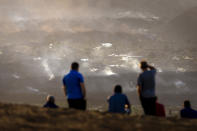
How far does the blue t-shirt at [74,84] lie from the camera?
15234 millimetres

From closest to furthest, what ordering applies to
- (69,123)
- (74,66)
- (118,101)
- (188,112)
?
(69,123) → (74,66) → (118,101) → (188,112)

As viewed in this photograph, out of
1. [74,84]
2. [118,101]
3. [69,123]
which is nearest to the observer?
[69,123]

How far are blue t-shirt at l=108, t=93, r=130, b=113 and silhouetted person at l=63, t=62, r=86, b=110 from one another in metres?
1.52

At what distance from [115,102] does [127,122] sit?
3.89 m

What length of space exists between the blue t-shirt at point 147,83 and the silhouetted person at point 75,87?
104 inches

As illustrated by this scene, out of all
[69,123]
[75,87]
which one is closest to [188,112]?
[75,87]

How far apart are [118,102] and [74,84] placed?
2.39 m

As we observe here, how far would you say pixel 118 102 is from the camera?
52.9 feet

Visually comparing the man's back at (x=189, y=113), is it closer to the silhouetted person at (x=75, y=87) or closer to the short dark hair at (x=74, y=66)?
the silhouetted person at (x=75, y=87)

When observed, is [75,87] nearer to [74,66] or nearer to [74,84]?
[74,84]

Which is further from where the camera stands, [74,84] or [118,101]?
[118,101]

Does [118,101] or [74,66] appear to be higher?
[74,66]

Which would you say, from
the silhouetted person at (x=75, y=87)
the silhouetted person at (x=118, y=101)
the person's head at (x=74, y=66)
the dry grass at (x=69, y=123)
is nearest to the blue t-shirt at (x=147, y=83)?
the silhouetted person at (x=118, y=101)

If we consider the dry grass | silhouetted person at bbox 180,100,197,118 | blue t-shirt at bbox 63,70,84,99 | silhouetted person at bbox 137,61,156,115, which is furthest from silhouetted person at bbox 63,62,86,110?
silhouetted person at bbox 180,100,197,118
